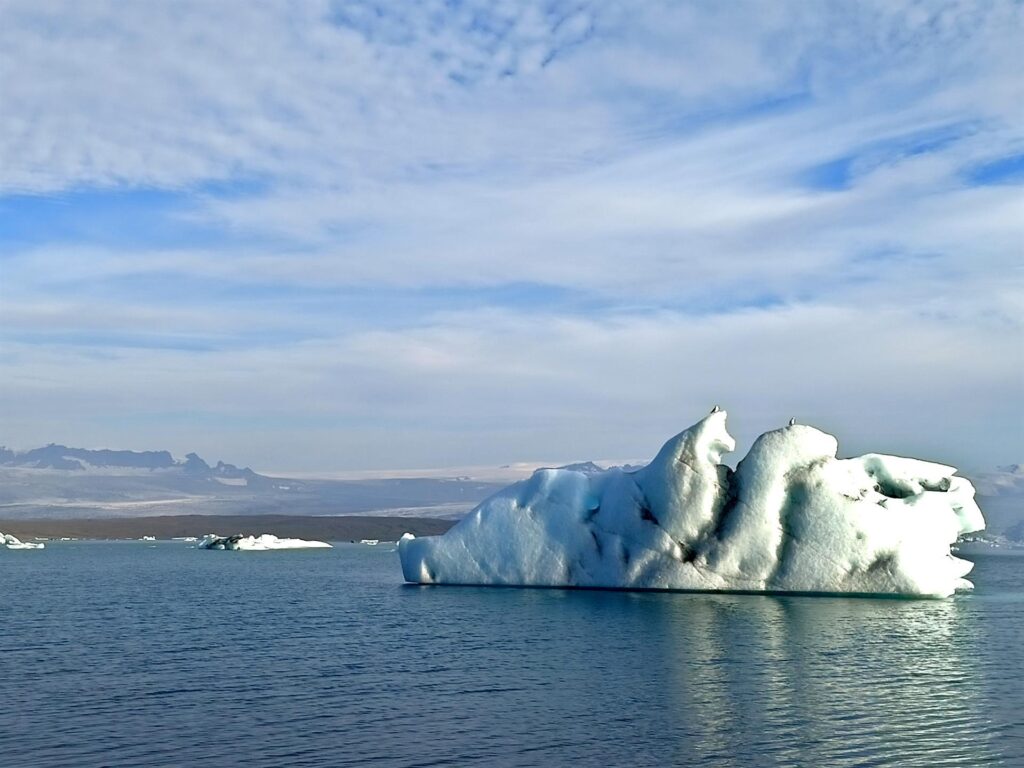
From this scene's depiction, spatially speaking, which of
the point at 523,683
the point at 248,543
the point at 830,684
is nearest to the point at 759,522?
the point at 830,684

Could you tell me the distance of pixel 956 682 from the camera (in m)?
26.0

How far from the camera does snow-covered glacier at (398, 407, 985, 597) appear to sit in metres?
42.2

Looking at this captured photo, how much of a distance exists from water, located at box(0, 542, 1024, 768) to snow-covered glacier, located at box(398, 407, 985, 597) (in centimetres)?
121

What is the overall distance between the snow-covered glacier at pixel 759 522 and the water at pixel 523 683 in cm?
121

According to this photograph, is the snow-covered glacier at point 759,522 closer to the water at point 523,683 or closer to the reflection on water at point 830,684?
the water at point 523,683

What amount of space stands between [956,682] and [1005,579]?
2078 inches

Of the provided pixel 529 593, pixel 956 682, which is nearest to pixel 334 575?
pixel 529 593

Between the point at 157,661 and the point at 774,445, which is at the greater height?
the point at 774,445

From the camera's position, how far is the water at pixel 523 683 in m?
19.2

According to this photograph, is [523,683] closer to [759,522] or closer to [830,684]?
[830,684]

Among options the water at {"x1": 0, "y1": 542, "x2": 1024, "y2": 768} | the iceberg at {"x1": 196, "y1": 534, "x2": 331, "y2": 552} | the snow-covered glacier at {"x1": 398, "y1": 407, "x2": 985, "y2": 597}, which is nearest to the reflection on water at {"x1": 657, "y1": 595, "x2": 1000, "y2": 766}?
the water at {"x1": 0, "y1": 542, "x2": 1024, "y2": 768}

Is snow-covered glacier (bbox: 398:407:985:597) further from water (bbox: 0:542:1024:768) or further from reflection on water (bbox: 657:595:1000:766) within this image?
reflection on water (bbox: 657:595:1000:766)

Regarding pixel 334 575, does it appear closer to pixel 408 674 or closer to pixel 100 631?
pixel 100 631

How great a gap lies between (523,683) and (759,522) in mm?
18838
